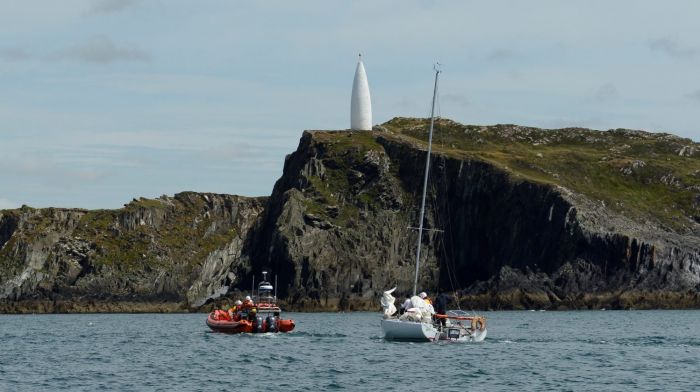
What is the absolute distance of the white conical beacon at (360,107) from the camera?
18825cm

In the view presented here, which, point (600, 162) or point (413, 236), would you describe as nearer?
point (413, 236)

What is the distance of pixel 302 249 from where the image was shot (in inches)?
5930

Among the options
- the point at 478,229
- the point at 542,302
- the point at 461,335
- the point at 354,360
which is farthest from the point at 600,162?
the point at 354,360

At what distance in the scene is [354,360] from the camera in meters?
66.2

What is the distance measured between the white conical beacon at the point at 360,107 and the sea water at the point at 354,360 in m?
91.3

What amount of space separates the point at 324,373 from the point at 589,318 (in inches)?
2425

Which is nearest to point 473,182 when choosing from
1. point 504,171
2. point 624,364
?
point 504,171

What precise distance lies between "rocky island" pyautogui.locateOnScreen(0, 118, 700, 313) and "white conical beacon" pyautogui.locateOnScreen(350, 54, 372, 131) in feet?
21.6

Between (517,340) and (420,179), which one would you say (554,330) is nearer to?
(517,340)

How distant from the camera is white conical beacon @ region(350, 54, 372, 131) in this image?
618ft

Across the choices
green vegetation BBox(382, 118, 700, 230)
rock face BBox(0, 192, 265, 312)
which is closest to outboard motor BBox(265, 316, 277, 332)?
rock face BBox(0, 192, 265, 312)

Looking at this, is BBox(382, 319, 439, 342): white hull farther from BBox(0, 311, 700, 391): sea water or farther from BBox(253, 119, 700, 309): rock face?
BBox(253, 119, 700, 309): rock face

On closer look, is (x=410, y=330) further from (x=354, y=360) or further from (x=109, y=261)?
(x=109, y=261)

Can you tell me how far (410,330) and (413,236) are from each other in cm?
8400
